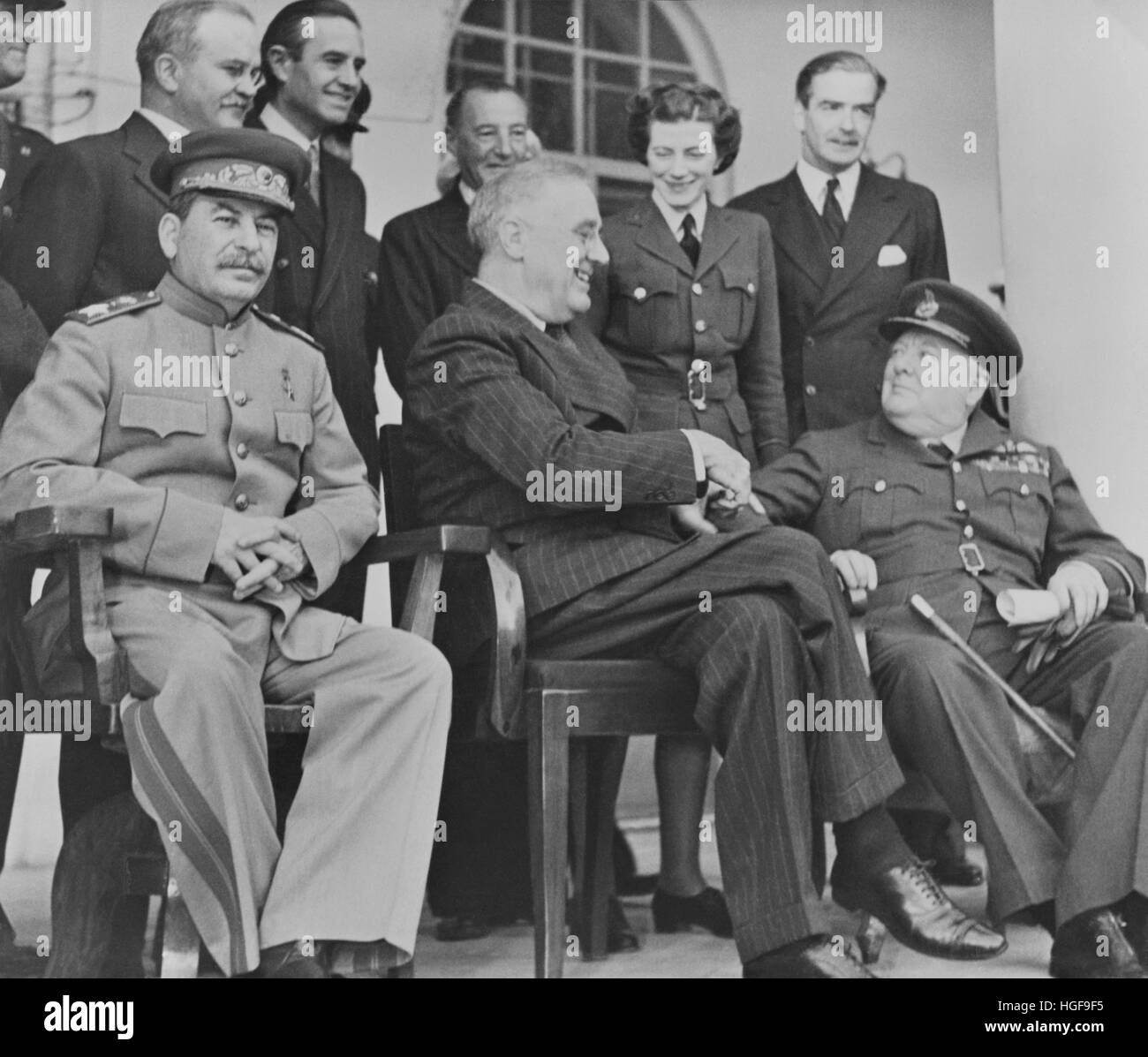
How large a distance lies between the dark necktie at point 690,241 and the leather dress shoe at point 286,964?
1.80 meters

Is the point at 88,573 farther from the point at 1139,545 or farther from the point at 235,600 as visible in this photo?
the point at 1139,545

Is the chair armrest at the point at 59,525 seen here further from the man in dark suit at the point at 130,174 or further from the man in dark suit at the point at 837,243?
the man in dark suit at the point at 837,243

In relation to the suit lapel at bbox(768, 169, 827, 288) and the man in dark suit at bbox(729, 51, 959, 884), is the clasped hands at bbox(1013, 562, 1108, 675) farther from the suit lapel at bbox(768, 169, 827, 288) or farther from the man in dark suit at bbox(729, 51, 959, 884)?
the suit lapel at bbox(768, 169, 827, 288)

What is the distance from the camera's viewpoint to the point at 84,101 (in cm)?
392

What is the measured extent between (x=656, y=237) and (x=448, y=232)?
47cm

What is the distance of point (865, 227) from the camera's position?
4.21 m

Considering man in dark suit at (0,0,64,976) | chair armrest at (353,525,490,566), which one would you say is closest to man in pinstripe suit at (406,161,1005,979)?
chair armrest at (353,525,490,566)

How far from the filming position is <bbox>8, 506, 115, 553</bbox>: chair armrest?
3.08 metres

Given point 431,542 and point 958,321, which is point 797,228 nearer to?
point 958,321

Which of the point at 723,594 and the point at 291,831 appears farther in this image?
the point at 723,594

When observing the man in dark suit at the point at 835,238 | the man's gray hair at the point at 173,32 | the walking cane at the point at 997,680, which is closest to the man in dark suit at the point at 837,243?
the man in dark suit at the point at 835,238

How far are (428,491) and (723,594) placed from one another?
0.66m

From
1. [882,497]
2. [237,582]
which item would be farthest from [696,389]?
[237,582]
